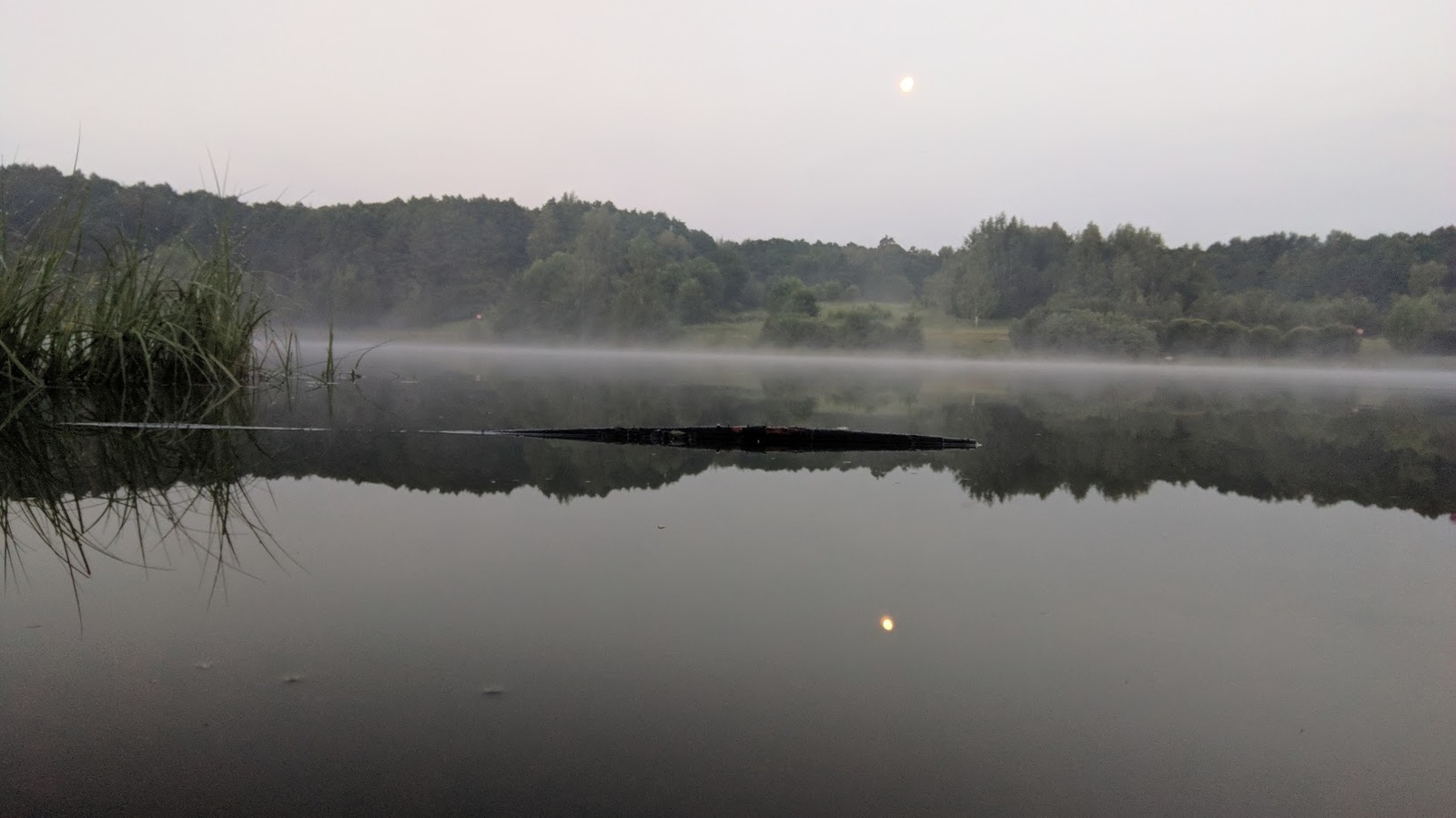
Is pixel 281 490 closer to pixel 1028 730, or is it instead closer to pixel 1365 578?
pixel 1028 730

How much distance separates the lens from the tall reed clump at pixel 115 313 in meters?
5.78

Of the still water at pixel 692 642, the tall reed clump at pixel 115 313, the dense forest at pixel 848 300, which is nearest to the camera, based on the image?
the still water at pixel 692 642

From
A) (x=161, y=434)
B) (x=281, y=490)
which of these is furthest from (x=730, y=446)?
(x=161, y=434)

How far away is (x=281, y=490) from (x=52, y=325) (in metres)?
4.36

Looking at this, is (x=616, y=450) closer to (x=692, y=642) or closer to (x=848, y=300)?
(x=692, y=642)

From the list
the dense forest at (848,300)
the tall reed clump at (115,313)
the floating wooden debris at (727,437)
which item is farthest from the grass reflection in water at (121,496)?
the dense forest at (848,300)

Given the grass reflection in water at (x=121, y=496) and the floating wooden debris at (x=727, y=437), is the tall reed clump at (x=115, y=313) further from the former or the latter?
the floating wooden debris at (x=727, y=437)

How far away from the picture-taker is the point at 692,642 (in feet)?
6.04

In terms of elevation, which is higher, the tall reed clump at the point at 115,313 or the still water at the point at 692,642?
the tall reed clump at the point at 115,313

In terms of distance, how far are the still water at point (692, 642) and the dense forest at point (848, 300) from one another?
49.9 meters

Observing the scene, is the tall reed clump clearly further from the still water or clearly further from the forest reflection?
the still water

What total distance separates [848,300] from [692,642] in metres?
67.1

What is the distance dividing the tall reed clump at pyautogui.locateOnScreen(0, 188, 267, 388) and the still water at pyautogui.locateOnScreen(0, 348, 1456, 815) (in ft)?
7.09

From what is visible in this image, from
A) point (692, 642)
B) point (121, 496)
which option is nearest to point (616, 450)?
point (121, 496)
